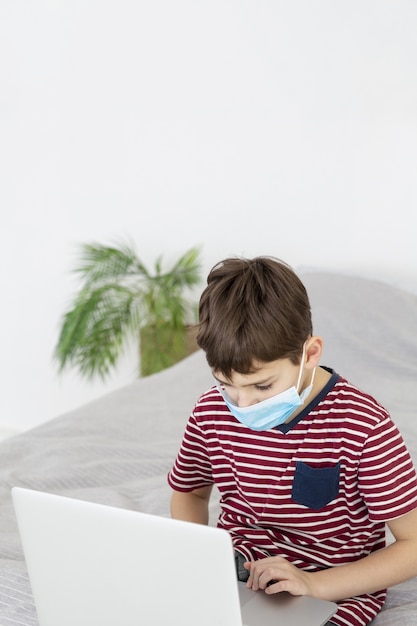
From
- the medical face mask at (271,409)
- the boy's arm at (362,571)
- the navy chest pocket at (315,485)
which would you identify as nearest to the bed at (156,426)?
the boy's arm at (362,571)

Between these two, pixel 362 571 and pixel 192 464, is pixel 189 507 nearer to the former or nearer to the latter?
pixel 192 464

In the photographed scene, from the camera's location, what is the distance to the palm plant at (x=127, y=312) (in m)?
3.09

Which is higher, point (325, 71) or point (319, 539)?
point (325, 71)

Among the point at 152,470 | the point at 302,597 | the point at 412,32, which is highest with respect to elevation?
the point at 412,32

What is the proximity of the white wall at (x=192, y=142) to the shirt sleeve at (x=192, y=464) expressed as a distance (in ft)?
5.18

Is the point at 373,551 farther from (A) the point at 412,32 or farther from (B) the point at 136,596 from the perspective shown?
(A) the point at 412,32

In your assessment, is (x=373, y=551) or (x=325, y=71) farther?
(x=325, y=71)

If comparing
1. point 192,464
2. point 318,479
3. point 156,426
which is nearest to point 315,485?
point 318,479

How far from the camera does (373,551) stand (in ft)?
4.29

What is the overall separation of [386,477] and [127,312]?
205 cm

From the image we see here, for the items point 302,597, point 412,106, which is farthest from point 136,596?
point 412,106

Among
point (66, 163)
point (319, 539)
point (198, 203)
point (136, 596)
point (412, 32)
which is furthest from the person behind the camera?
point (66, 163)

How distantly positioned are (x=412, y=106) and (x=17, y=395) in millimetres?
2008

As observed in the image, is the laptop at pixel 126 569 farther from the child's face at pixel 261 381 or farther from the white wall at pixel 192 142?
the white wall at pixel 192 142
